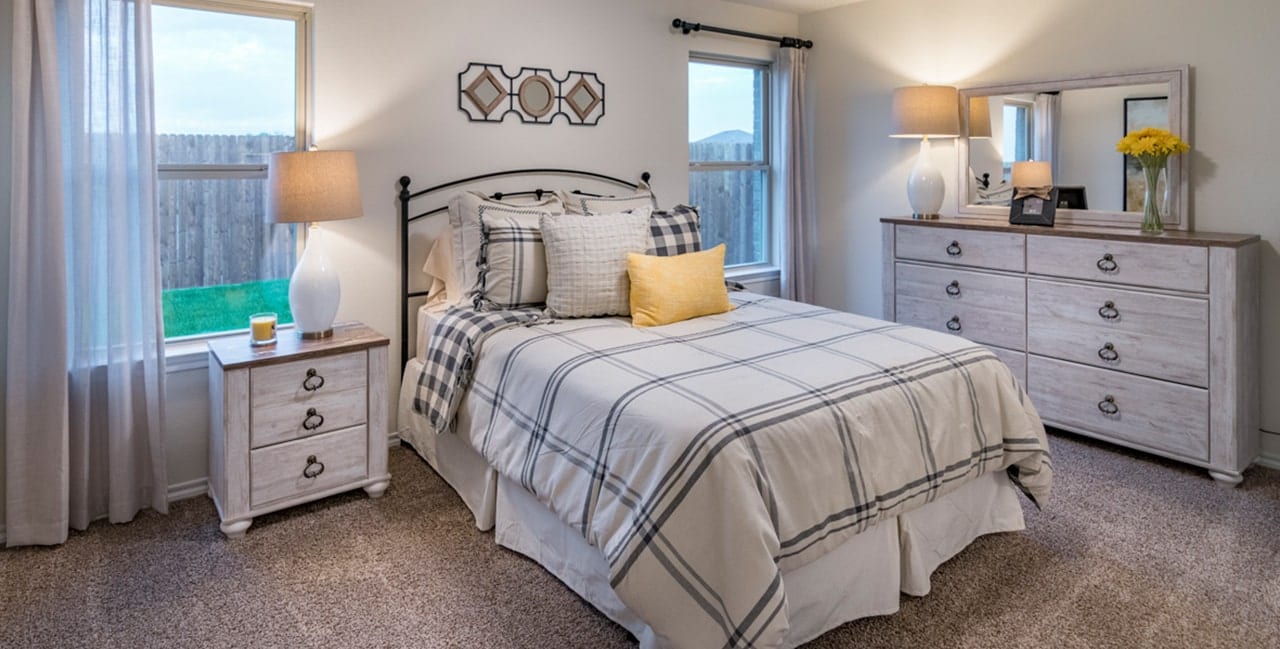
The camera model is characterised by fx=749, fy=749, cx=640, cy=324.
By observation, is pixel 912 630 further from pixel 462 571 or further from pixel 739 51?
pixel 739 51

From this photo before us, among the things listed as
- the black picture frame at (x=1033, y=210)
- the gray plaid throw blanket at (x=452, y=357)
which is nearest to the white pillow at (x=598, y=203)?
the gray plaid throw blanket at (x=452, y=357)

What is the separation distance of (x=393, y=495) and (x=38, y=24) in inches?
78.0

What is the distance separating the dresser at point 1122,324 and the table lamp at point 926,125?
27 centimetres

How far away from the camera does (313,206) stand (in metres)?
2.76

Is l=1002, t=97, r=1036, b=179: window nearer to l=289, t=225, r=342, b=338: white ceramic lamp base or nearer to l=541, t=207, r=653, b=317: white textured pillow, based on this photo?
l=541, t=207, r=653, b=317: white textured pillow

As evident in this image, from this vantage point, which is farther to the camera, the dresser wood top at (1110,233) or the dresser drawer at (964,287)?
the dresser drawer at (964,287)

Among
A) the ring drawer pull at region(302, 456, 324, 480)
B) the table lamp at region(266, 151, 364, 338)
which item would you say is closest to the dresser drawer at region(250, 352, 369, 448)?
the ring drawer pull at region(302, 456, 324, 480)

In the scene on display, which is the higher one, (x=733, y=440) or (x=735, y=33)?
(x=735, y=33)

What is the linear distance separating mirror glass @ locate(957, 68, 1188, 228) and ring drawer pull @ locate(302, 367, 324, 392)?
11.4 ft

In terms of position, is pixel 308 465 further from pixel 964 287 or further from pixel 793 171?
pixel 793 171

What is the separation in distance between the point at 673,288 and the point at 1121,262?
1952mm

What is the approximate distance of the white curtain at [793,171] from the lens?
477 centimetres

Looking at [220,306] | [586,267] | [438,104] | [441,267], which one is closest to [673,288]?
[586,267]

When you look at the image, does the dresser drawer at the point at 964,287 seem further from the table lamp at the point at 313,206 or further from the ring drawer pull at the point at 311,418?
the ring drawer pull at the point at 311,418
